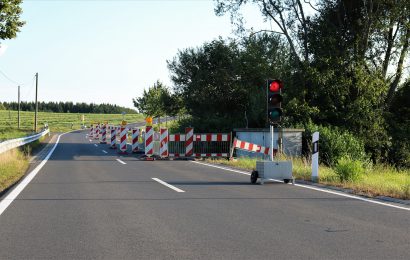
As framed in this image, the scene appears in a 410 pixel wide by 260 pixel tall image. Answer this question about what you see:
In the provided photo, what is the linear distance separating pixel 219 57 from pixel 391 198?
27.8m

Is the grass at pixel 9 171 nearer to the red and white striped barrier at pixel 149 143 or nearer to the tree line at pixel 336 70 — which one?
the red and white striped barrier at pixel 149 143

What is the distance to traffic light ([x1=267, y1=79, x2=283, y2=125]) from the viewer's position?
42.9 ft

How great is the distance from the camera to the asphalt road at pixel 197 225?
5.64m

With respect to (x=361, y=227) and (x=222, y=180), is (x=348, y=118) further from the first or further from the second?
(x=361, y=227)

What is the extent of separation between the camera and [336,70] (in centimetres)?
2814

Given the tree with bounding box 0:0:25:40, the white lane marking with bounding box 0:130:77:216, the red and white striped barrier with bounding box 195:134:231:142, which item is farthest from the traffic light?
the tree with bounding box 0:0:25:40

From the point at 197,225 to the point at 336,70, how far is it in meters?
22.7

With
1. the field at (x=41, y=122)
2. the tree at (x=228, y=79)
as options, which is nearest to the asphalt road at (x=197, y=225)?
the tree at (x=228, y=79)

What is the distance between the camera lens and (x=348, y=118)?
27500mm

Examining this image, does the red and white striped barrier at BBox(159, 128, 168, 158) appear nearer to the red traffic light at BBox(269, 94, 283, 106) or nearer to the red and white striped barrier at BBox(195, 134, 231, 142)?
the red and white striped barrier at BBox(195, 134, 231, 142)

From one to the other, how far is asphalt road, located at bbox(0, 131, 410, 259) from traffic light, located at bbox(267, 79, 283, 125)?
2.12 m

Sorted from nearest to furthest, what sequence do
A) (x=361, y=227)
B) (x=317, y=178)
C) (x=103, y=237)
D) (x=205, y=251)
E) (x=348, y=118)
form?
(x=205, y=251)
(x=103, y=237)
(x=361, y=227)
(x=317, y=178)
(x=348, y=118)

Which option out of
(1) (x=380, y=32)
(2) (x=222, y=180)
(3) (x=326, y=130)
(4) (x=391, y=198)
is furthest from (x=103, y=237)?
(1) (x=380, y=32)

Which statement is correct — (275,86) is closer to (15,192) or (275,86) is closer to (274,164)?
(274,164)
